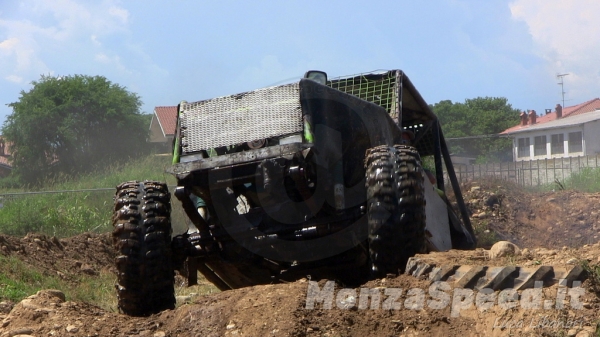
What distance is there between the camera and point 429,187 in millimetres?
8023

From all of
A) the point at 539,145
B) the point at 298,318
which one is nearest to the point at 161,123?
the point at 539,145

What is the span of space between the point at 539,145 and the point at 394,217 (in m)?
41.4

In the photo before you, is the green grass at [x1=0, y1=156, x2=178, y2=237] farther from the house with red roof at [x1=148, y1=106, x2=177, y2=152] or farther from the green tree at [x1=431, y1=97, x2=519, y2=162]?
the green tree at [x1=431, y1=97, x2=519, y2=162]

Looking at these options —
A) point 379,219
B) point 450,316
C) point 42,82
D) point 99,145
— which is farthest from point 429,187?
point 42,82

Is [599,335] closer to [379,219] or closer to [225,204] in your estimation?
[379,219]

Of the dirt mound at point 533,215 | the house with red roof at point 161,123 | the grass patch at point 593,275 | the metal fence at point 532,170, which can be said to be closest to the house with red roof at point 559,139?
the metal fence at point 532,170

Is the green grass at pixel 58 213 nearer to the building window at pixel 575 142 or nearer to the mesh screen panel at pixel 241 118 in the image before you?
the mesh screen panel at pixel 241 118

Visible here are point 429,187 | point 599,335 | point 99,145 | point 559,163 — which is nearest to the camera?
point 599,335

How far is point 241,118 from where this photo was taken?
6883mm

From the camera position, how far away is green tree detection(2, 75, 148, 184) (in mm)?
35188

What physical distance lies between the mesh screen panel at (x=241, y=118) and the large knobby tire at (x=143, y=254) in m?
0.59

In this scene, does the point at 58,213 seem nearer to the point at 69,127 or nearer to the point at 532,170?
the point at 532,170

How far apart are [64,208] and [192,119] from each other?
11.1 metres

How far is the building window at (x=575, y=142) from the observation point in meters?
43.4
